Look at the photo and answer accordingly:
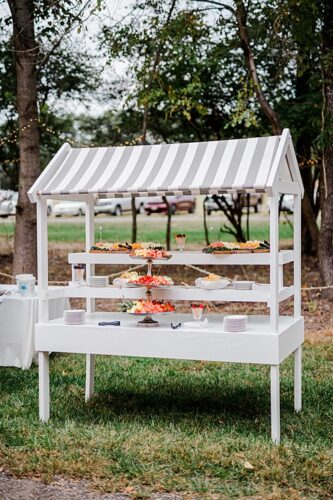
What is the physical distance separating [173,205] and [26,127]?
70.1 feet

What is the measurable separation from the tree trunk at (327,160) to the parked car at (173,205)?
1982 centimetres

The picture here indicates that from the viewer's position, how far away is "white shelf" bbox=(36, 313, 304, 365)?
218 inches

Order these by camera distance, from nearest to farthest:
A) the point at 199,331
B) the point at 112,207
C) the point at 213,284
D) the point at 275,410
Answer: the point at 275,410 → the point at 199,331 → the point at 213,284 → the point at 112,207

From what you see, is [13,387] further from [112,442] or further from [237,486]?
[237,486]

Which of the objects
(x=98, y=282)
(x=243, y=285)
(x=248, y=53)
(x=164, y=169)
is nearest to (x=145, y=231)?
(x=248, y=53)

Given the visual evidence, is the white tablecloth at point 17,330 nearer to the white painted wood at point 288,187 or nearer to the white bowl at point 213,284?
the white bowl at point 213,284

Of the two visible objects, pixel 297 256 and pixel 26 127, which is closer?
pixel 297 256

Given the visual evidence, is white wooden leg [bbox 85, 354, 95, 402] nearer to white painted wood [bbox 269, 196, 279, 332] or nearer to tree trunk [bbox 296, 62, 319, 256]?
white painted wood [bbox 269, 196, 279, 332]

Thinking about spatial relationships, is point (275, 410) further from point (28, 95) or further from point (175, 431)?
point (28, 95)

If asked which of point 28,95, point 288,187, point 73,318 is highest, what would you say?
point 28,95

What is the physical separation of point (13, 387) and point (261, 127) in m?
9.01

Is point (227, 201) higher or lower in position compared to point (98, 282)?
higher

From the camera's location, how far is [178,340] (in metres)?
5.73

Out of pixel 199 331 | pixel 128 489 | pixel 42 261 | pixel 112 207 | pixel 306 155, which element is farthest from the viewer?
pixel 112 207
